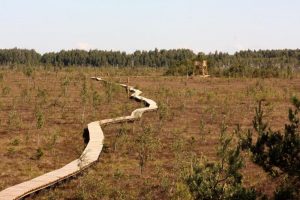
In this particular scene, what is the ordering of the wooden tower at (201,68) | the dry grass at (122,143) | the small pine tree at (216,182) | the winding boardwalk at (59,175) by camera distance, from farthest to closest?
1. the wooden tower at (201,68)
2. the dry grass at (122,143)
3. the winding boardwalk at (59,175)
4. the small pine tree at (216,182)

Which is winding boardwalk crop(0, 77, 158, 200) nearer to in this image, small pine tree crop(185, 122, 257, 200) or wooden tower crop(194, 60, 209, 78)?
small pine tree crop(185, 122, 257, 200)

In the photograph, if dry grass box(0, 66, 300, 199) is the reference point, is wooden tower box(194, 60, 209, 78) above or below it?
above

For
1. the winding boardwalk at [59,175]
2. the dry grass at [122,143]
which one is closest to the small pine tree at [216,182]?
the dry grass at [122,143]

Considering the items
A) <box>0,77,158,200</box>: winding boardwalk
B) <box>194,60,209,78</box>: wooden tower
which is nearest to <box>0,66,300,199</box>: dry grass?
<box>0,77,158,200</box>: winding boardwalk

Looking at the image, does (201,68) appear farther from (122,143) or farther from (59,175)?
(59,175)

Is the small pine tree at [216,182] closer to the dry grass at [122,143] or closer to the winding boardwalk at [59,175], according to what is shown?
the dry grass at [122,143]

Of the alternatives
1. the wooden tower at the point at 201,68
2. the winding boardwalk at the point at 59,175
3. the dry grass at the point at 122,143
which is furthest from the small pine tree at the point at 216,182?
the wooden tower at the point at 201,68

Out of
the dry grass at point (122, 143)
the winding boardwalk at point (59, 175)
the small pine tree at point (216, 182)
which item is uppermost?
the small pine tree at point (216, 182)

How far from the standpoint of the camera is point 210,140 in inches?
1075

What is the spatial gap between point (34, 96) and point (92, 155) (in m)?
30.5

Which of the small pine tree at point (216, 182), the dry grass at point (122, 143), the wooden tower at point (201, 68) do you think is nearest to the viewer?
the small pine tree at point (216, 182)

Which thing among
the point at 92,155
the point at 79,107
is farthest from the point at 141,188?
the point at 79,107

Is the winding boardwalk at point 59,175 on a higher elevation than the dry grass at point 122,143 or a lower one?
higher

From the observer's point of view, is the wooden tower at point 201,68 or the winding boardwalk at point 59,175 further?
the wooden tower at point 201,68
